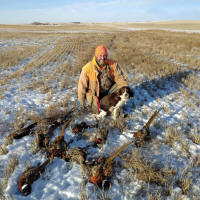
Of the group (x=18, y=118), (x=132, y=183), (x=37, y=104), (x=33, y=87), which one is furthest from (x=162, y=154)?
(x=33, y=87)

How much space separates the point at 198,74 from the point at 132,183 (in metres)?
6.86

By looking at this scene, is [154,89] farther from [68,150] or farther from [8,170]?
[8,170]

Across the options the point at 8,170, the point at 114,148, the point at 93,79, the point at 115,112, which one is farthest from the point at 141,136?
the point at 8,170

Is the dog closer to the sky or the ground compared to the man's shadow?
closer to the sky

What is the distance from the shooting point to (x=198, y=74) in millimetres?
7168

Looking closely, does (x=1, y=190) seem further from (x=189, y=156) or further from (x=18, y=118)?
(x=189, y=156)

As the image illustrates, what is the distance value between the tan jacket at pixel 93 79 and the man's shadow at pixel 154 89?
907 millimetres

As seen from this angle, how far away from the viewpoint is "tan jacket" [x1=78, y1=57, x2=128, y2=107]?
12.2 ft

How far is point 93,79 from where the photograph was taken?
374 cm

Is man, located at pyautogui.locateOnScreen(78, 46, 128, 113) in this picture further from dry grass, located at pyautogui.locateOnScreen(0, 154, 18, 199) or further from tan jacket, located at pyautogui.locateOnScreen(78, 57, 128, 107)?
dry grass, located at pyautogui.locateOnScreen(0, 154, 18, 199)

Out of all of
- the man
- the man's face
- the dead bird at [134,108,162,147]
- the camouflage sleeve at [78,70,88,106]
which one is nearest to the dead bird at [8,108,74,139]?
the camouflage sleeve at [78,70,88,106]

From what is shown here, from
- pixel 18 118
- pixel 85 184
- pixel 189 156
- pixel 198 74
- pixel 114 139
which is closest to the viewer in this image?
pixel 85 184

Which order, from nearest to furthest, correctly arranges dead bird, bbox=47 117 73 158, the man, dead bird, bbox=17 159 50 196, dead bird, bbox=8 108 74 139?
dead bird, bbox=17 159 50 196 < dead bird, bbox=47 117 73 158 < dead bird, bbox=8 108 74 139 < the man

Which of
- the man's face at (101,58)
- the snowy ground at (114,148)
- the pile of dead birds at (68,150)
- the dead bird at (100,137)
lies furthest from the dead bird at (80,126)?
the man's face at (101,58)
